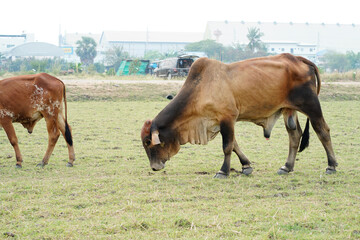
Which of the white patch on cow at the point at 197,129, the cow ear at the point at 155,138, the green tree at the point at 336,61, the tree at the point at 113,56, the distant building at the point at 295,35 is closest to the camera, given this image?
the cow ear at the point at 155,138

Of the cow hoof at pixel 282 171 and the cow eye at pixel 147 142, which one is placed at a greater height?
the cow eye at pixel 147 142

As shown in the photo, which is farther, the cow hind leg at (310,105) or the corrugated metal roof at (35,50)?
the corrugated metal roof at (35,50)

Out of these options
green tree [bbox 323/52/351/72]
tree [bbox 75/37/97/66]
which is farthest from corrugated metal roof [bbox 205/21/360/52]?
tree [bbox 75/37/97/66]

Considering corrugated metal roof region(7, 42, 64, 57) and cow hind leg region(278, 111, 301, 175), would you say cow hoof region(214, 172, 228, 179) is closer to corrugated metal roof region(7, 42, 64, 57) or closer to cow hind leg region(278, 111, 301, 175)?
cow hind leg region(278, 111, 301, 175)

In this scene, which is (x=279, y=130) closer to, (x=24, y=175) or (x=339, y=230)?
(x=24, y=175)

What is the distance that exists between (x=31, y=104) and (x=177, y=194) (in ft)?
12.3

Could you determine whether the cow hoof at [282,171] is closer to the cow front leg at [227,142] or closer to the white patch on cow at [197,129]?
the cow front leg at [227,142]

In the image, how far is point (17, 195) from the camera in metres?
6.46

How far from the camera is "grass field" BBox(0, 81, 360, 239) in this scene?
4.97m

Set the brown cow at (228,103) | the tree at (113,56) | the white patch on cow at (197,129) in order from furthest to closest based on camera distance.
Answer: the tree at (113,56), the white patch on cow at (197,129), the brown cow at (228,103)

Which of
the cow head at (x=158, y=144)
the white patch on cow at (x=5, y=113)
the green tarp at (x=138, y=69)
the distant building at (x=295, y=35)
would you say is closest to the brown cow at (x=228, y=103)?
the cow head at (x=158, y=144)

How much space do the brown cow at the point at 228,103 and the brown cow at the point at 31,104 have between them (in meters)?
2.03

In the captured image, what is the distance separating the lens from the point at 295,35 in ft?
271

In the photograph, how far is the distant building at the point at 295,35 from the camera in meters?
77.2
